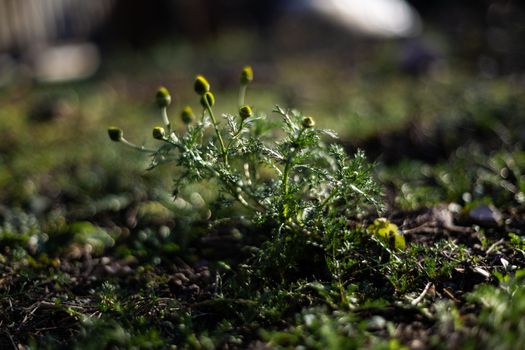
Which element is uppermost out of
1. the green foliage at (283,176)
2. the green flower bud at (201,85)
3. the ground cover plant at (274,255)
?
the green flower bud at (201,85)

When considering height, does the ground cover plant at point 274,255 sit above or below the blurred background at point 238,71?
above

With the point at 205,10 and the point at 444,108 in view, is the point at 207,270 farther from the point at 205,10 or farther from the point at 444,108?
the point at 205,10

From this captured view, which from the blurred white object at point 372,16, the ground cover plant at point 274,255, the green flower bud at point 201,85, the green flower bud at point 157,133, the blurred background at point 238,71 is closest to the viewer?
the ground cover plant at point 274,255

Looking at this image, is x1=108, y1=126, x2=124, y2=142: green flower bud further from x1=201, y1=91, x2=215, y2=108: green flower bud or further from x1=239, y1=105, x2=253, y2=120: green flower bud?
x1=239, y1=105, x2=253, y2=120: green flower bud

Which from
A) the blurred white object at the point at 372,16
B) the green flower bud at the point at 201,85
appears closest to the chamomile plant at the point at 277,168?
the green flower bud at the point at 201,85

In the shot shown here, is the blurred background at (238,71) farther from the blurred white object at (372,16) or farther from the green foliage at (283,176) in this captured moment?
the green foliage at (283,176)

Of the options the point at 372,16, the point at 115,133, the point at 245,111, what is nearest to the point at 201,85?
the point at 245,111

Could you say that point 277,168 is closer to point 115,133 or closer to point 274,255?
point 274,255

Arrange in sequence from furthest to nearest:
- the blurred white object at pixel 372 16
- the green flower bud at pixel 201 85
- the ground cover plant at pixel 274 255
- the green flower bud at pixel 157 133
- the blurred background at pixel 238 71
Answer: the blurred white object at pixel 372 16 → the blurred background at pixel 238 71 → the green flower bud at pixel 201 85 → the green flower bud at pixel 157 133 → the ground cover plant at pixel 274 255
